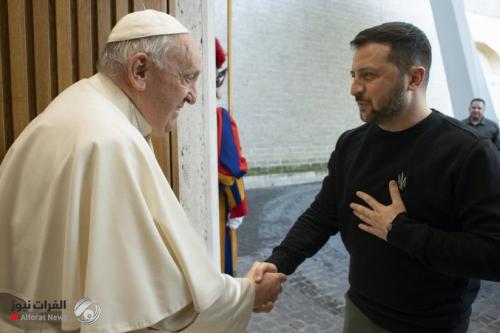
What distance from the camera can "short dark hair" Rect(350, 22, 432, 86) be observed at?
60.0 inches

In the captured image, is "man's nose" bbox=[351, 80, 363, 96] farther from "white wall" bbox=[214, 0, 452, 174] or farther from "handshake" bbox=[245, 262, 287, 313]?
"white wall" bbox=[214, 0, 452, 174]

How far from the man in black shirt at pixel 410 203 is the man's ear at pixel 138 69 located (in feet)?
2.70

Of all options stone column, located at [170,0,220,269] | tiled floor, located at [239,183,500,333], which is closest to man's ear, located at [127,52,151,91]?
stone column, located at [170,0,220,269]

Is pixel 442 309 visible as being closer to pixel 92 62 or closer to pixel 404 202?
pixel 404 202

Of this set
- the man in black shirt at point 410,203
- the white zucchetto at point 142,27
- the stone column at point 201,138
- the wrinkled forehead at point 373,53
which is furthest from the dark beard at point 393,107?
the stone column at point 201,138

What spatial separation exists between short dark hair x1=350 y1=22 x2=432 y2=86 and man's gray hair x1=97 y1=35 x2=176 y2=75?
30.9 inches

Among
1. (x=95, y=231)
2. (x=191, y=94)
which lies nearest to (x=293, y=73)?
(x=191, y=94)

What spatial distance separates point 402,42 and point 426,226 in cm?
71

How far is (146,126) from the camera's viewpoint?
147 centimetres

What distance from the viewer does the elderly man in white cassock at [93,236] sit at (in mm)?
1052

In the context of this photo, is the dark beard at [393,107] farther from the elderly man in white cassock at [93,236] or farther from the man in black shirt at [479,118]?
the man in black shirt at [479,118]

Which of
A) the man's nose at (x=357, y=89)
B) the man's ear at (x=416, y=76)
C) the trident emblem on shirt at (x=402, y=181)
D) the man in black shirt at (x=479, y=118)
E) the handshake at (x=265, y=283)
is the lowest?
the handshake at (x=265, y=283)

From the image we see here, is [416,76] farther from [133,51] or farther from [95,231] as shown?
[95,231]

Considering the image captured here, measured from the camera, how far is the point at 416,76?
5.10 ft
